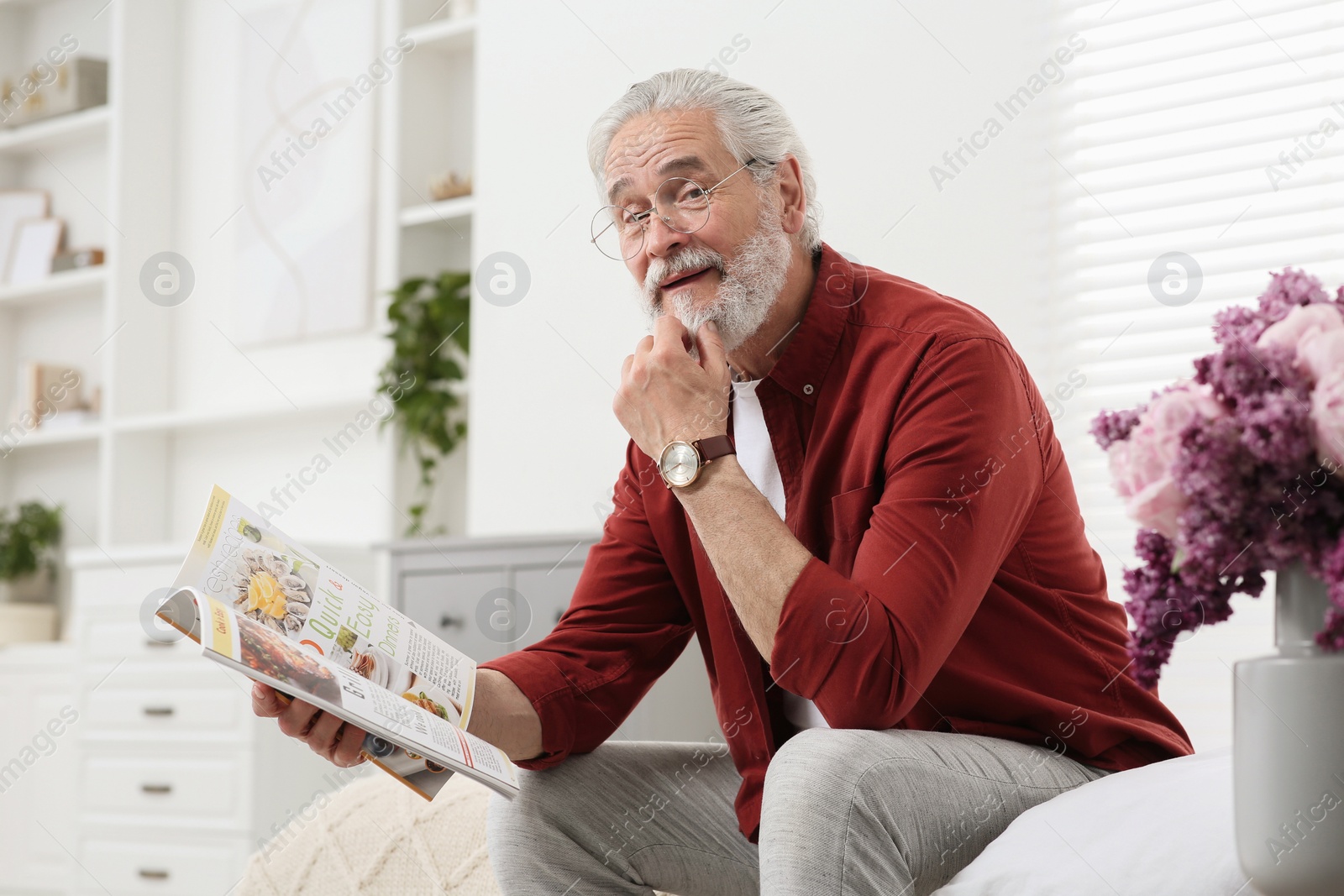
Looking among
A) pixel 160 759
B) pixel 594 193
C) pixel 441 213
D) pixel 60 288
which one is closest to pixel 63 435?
pixel 60 288

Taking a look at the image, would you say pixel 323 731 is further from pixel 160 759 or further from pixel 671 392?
pixel 160 759

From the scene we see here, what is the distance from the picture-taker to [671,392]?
140cm

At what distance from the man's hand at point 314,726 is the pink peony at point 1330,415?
0.91m

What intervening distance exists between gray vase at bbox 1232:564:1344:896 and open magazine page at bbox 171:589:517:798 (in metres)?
0.61

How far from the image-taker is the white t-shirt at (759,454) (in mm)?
1450

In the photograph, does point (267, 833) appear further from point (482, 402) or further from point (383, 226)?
point (383, 226)

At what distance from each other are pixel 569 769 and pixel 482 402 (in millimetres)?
2137

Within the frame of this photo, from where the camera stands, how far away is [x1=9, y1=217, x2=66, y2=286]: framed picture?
15.5ft

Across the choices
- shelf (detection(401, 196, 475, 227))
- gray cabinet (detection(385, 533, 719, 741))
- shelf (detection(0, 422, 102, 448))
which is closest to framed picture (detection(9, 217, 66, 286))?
shelf (detection(0, 422, 102, 448))

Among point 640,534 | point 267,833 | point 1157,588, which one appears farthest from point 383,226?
point 1157,588

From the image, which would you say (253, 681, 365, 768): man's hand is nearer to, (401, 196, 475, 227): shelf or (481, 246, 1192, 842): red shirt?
Answer: (481, 246, 1192, 842): red shirt

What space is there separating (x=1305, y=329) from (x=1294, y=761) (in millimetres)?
243

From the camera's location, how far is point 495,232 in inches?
138

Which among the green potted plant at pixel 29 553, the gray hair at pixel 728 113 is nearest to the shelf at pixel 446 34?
the green potted plant at pixel 29 553
